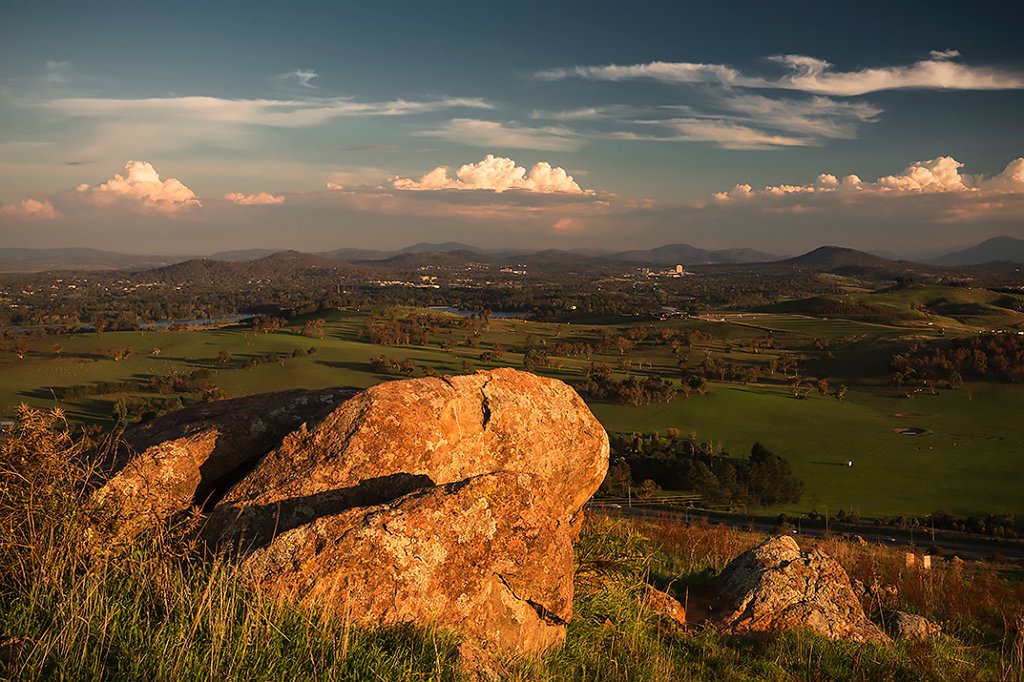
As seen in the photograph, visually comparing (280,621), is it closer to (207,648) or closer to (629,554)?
(207,648)

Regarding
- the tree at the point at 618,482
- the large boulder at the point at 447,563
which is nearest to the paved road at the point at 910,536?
the tree at the point at 618,482

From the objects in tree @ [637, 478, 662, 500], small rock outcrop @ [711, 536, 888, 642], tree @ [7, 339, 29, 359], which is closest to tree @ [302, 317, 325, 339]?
tree @ [7, 339, 29, 359]

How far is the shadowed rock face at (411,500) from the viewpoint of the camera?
20.4 ft

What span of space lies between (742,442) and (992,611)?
224 feet

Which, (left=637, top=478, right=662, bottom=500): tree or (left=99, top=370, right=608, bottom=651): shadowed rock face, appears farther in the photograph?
(left=637, top=478, right=662, bottom=500): tree

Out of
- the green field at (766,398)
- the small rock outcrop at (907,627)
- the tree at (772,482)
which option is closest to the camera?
the small rock outcrop at (907,627)

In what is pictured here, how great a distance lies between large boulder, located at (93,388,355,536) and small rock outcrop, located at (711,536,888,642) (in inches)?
269

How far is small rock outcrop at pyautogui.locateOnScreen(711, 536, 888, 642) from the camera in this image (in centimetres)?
995

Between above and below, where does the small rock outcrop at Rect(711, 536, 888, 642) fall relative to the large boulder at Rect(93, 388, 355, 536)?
below

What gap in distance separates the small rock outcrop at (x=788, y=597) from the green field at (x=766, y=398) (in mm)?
41512

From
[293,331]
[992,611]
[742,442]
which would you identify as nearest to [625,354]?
Answer: [742,442]

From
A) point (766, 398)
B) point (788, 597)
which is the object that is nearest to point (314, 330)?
point (766, 398)

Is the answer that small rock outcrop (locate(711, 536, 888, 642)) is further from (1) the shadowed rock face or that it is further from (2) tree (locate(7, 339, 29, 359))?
(2) tree (locate(7, 339, 29, 359))

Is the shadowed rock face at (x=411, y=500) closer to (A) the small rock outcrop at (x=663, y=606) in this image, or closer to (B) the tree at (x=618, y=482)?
(A) the small rock outcrop at (x=663, y=606)
